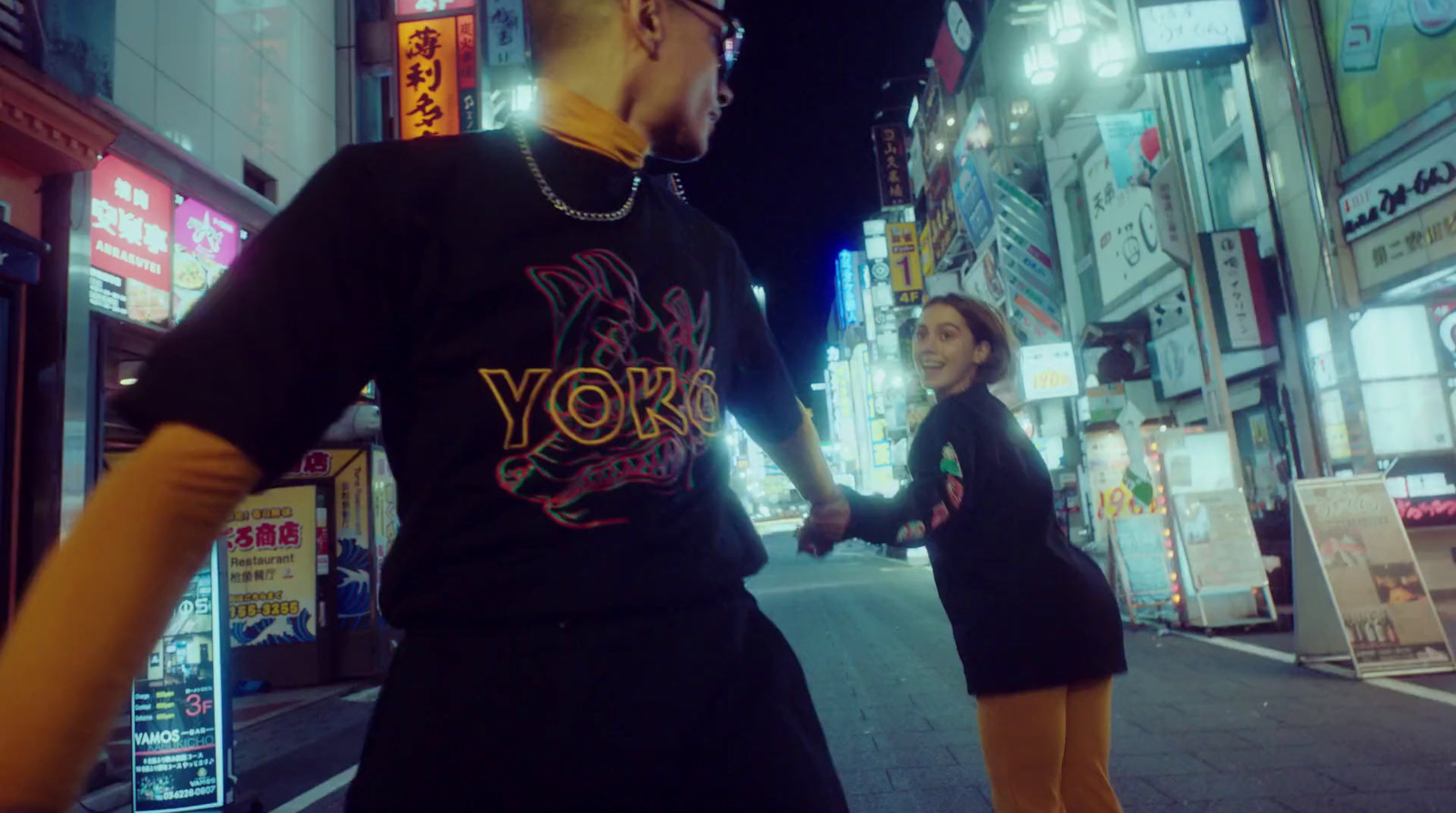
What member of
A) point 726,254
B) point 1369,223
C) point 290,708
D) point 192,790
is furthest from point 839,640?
point 726,254

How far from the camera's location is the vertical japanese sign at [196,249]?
26.1 feet

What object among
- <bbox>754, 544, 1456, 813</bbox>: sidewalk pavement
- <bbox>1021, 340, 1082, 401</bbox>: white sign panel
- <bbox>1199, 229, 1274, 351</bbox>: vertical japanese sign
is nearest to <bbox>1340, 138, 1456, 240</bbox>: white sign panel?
<bbox>1199, 229, 1274, 351</bbox>: vertical japanese sign

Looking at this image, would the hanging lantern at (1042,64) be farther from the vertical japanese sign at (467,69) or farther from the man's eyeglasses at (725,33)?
the man's eyeglasses at (725,33)

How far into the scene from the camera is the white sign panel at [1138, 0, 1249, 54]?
444 inches

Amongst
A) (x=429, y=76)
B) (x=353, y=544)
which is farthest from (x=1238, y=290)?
(x=353, y=544)

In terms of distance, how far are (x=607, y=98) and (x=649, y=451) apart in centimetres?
48

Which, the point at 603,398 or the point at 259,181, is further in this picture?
the point at 259,181

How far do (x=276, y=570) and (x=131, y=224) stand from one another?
14.9ft

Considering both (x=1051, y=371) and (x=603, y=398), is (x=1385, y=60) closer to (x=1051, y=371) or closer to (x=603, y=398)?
(x=1051, y=371)

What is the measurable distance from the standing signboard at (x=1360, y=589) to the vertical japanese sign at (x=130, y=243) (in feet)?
32.3

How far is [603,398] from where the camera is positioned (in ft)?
3.13

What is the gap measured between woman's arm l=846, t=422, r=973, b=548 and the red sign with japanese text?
23.6ft

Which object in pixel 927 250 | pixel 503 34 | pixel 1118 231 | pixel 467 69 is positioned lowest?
pixel 1118 231

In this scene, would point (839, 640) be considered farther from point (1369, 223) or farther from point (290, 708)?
point (1369, 223)
